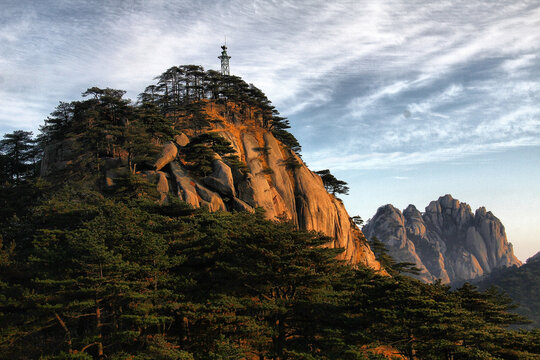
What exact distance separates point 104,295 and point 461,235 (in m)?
197

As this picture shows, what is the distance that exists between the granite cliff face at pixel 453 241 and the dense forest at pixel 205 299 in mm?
154330

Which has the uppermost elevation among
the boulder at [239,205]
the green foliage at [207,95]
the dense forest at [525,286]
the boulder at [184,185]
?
the green foliage at [207,95]

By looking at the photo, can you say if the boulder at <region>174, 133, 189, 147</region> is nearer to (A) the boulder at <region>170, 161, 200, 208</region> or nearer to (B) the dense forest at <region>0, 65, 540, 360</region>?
(A) the boulder at <region>170, 161, 200, 208</region>

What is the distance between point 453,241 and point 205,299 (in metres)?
193

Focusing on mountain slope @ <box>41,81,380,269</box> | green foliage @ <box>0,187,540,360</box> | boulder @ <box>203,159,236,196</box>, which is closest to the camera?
green foliage @ <box>0,187,540,360</box>

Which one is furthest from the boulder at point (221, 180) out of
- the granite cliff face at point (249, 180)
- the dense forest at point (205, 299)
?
the dense forest at point (205, 299)

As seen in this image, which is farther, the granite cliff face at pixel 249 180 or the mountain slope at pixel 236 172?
the mountain slope at pixel 236 172

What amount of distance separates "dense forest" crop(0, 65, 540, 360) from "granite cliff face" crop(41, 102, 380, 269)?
956 cm

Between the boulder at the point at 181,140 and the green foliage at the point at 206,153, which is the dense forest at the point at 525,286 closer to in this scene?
the green foliage at the point at 206,153

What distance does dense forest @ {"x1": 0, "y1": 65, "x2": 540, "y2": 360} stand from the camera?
18.6 m

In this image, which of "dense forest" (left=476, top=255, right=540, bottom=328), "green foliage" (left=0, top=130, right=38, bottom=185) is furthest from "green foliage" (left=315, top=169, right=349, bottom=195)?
"dense forest" (left=476, top=255, right=540, bottom=328)

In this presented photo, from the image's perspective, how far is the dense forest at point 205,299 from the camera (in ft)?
60.9

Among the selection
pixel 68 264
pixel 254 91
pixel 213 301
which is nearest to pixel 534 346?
pixel 213 301

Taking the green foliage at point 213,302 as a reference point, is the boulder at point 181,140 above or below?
above
